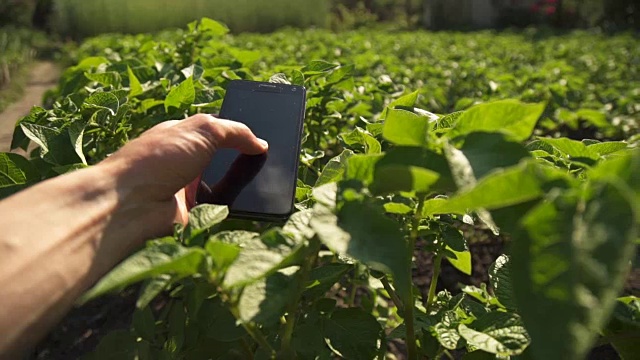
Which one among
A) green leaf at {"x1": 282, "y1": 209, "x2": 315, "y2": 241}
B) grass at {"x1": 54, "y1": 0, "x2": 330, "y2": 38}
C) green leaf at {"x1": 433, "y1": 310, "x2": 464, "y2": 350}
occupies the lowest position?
grass at {"x1": 54, "y1": 0, "x2": 330, "y2": 38}

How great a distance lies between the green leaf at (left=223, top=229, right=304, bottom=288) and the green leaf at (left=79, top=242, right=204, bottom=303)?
0.04 meters

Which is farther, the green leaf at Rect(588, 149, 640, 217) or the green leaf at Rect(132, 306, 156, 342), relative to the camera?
the green leaf at Rect(132, 306, 156, 342)

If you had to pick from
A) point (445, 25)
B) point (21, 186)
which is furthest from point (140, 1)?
point (21, 186)

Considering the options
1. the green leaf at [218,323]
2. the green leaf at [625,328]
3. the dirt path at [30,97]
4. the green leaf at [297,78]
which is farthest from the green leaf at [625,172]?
the dirt path at [30,97]

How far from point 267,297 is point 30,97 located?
8714mm

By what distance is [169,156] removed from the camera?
0.87 m

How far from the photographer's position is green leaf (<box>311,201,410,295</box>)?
58 cm

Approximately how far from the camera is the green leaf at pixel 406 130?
641 mm

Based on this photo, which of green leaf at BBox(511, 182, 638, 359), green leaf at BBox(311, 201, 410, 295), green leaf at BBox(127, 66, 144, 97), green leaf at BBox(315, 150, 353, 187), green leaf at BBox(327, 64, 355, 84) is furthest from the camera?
green leaf at BBox(327, 64, 355, 84)

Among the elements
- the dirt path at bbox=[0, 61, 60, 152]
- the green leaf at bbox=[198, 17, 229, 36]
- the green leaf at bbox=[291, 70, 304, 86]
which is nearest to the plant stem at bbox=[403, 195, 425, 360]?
the green leaf at bbox=[291, 70, 304, 86]

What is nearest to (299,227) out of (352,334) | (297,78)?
(352,334)

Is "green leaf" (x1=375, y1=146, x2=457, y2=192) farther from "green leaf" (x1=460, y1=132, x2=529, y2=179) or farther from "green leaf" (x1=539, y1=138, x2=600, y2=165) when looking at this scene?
"green leaf" (x1=539, y1=138, x2=600, y2=165)

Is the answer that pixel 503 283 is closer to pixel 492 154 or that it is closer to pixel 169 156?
pixel 492 154

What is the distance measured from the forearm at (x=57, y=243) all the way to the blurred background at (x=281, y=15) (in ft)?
46.9
